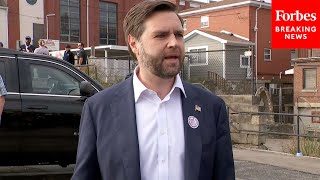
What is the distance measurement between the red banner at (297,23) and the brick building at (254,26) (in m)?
28.7

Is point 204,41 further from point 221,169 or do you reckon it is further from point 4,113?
point 221,169

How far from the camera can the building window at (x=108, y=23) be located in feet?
175

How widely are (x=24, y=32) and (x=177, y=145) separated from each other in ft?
148

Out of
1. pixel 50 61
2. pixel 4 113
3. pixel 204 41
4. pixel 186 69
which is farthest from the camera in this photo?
pixel 204 41

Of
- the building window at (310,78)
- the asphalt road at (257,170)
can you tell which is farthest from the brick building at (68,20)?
the asphalt road at (257,170)

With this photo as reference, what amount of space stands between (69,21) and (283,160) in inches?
1672

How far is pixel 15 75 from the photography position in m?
6.74

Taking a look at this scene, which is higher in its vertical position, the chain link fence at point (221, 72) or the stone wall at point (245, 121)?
the chain link fence at point (221, 72)

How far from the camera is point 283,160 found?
9.71 m

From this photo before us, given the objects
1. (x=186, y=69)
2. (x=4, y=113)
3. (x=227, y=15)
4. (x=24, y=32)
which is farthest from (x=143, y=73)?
(x=24, y=32)

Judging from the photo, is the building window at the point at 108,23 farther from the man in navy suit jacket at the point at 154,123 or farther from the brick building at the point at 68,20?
the man in navy suit jacket at the point at 154,123

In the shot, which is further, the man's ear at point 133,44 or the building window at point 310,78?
the building window at point 310,78

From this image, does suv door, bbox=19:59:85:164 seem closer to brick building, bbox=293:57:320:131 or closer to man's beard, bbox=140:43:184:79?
man's beard, bbox=140:43:184:79

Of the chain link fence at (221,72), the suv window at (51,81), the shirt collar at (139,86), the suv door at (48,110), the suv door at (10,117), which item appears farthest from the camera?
the chain link fence at (221,72)
